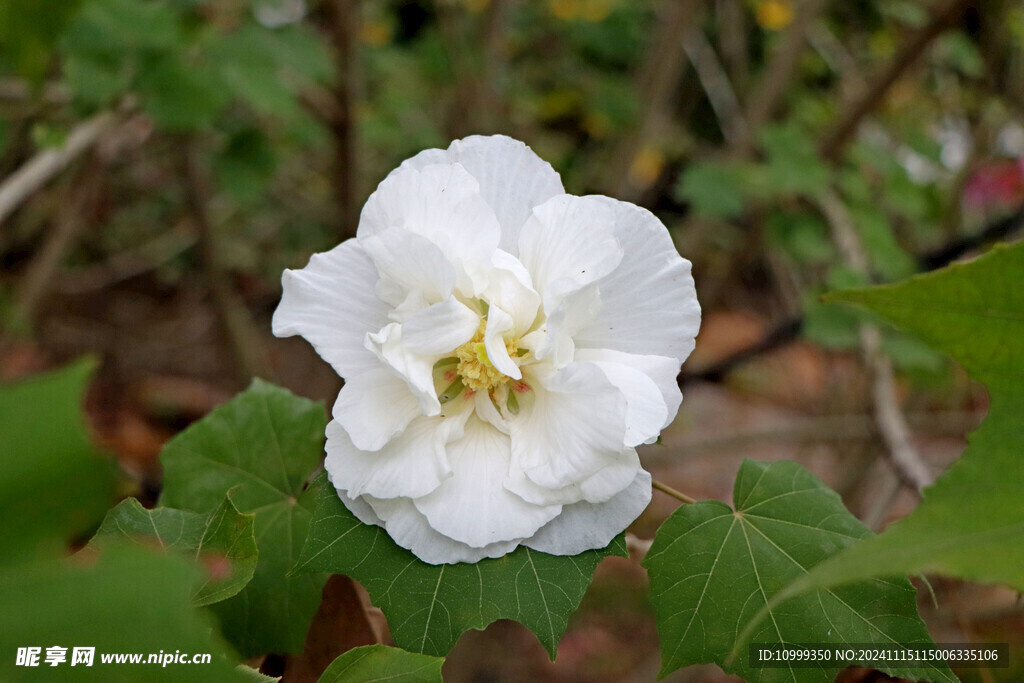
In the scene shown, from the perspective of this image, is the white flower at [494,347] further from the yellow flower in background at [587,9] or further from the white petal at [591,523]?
the yellow flower in background at [587,9]

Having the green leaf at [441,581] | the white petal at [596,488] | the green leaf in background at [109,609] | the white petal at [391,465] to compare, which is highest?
the green leaf in background at [109,609]

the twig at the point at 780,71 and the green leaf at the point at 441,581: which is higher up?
the green leaf at the point at 441,581

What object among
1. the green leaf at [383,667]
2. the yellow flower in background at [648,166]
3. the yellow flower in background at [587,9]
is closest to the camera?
the green leaf at [383,667]

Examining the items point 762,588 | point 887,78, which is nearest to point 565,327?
point 762,588

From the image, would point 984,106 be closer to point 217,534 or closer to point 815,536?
point 815,536

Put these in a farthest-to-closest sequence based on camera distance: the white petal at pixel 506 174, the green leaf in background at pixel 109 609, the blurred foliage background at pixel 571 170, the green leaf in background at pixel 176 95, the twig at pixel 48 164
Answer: the blurred foliage background at pixel 571 170 < the green leaf in background at pixel 176 95 < the twig at pixel 48 164 < the white petal at pixel 506 174 < the green leaf in background at pixel 109 609

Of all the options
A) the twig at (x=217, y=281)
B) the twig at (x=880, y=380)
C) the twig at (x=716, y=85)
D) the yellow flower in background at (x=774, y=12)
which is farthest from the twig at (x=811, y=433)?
the yellow flower in background at (x=774, y=12)
